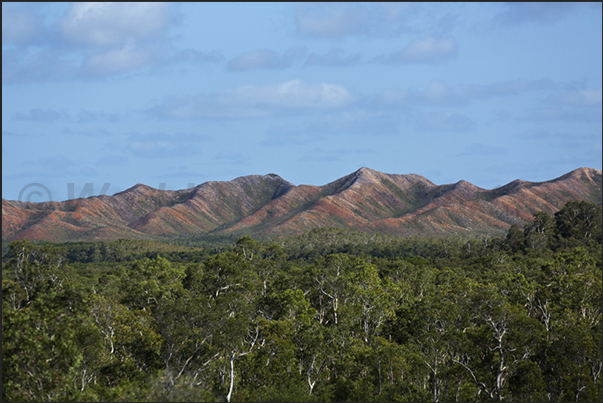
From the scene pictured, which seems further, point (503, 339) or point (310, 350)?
point (310, 350)

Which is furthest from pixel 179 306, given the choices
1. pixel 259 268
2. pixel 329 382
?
pixel 259 268

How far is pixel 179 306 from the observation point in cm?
3478

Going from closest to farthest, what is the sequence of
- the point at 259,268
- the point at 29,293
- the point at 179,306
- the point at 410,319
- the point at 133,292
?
1. the point at 179,306
2. the point at 410,319
3. the point at 133,292
4. the point at 29,293
5. the point at 259,268

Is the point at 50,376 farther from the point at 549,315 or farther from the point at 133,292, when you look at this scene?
the point at 549,315

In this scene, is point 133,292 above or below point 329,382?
above

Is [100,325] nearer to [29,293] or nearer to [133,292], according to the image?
[133,292]

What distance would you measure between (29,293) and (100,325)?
106 feet

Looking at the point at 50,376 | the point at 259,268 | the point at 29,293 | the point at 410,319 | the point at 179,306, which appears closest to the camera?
the point at 50,376

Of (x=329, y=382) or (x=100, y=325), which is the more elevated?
(x=100, y=325)

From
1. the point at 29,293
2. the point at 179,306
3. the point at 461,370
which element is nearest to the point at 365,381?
the point at 461,370

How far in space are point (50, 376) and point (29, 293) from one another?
4723 cm

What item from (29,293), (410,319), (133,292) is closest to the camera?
(410,319)

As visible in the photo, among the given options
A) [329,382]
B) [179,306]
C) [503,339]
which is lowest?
[329,382]

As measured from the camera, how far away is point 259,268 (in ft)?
236
